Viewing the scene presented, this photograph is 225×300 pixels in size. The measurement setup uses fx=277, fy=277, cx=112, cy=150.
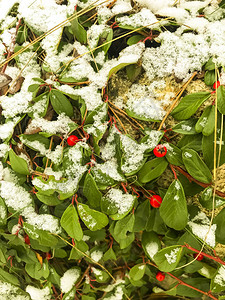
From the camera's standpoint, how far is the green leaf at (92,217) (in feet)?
2.63

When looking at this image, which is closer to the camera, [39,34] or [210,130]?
[210,130]

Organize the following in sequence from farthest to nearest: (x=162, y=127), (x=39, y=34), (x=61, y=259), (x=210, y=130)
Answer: (x=61, y=259), (x=39, y=34), (x=162, y=127), (x=210, y=130)

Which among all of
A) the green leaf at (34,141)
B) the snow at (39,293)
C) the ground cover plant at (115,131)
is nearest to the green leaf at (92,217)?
the ground cover plant at (115,131)

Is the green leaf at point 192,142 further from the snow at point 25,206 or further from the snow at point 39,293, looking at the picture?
the snow at point 39,293

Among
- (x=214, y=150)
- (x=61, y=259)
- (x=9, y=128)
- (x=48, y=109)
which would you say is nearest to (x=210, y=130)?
(x=214, y=150)

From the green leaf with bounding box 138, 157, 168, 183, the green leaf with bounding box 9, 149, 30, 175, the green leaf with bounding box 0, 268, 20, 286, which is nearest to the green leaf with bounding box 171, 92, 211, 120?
the green leaf with bounding box 138, 157, 168, 183

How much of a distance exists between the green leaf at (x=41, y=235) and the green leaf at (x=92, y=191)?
7.0 inches

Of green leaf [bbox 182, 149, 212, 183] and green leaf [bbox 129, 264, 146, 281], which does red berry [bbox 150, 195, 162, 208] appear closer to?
green leaf [bbox 182, 149, 212, 183]

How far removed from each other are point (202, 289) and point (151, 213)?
376 millimetres

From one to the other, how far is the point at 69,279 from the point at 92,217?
0.39 m

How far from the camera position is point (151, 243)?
0.92 meters

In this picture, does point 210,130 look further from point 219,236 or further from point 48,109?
point 48,109

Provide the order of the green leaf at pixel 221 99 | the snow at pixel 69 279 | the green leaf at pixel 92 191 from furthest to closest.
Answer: the snow at pixel 69 279
the green leaf at pixel 92 191
the green leaf at pixel 221 99

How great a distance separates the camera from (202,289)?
3.23ft
